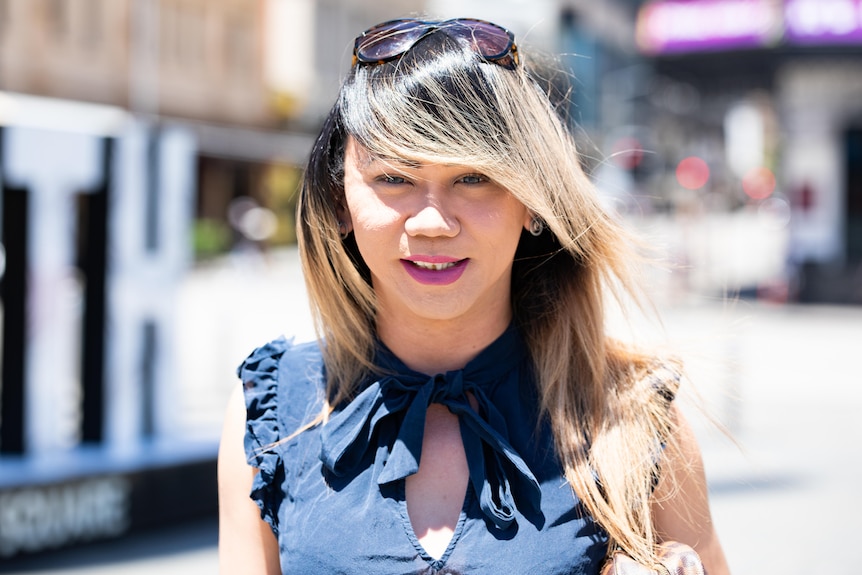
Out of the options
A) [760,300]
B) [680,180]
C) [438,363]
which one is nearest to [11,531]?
[438,363]

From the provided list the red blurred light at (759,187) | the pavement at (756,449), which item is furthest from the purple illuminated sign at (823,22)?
the red blurred light at (759,187)

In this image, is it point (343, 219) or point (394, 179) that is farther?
point (343, 219)

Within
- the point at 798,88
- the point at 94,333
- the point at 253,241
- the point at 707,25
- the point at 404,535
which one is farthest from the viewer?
the point at 253,241

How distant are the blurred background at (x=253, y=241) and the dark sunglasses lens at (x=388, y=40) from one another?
1.01 feet

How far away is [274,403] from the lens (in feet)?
5.77

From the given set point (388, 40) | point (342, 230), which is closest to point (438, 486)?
point (342, 230)

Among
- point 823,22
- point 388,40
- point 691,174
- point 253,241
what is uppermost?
point 823,22

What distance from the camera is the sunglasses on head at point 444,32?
1.65m

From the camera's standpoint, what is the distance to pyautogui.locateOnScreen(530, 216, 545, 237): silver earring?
5.66 feet

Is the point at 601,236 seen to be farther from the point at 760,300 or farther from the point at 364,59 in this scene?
the point at 760,300

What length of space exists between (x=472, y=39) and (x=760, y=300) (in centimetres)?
2073

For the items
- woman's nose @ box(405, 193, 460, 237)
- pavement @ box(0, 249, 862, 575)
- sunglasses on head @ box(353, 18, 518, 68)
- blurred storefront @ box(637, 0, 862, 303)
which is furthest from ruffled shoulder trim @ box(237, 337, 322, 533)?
blurred storefront @ box(637, 0, 862, 303)

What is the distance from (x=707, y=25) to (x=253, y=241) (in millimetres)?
12491

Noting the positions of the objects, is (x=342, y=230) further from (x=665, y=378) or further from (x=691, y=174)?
(x=691, y=174)
